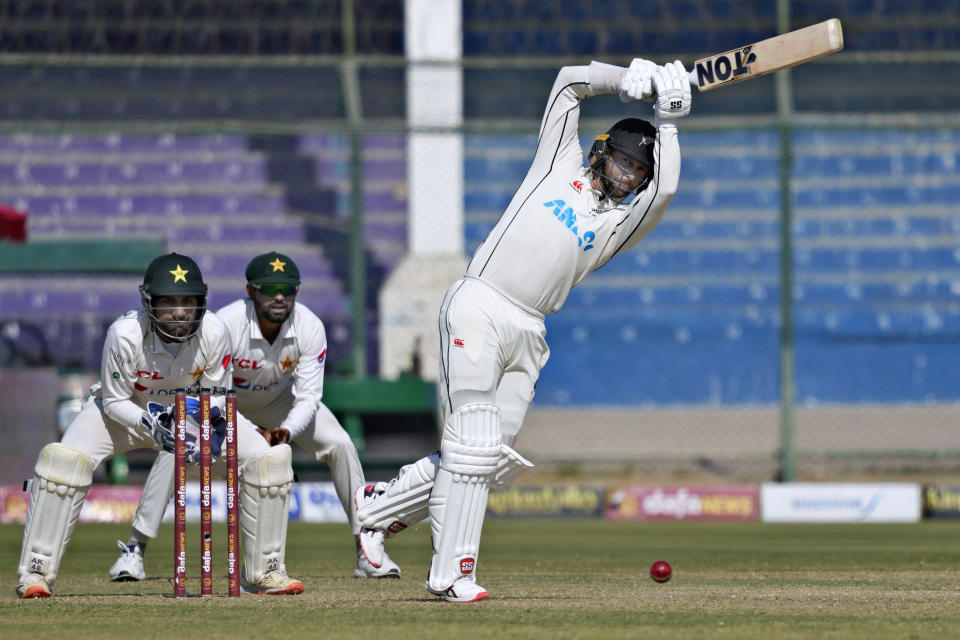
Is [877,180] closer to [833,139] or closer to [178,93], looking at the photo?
[833,139]

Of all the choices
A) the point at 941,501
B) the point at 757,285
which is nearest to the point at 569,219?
the point at 941,501

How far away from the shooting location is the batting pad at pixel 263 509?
5668mm

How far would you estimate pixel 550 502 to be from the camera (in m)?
11.5

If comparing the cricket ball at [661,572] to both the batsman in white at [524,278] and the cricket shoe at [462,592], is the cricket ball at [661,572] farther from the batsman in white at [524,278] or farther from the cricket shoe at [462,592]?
the cricket shoe at [462,592]

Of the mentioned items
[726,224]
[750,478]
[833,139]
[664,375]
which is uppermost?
[833,139]

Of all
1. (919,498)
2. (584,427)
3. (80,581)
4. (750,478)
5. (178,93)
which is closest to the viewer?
(80,581)

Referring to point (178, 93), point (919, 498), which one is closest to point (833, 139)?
point (919, 498)

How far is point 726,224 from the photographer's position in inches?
583

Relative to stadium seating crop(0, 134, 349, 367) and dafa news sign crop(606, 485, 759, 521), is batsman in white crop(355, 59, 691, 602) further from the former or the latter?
stadium seating crop(0, 134, 349, 367)

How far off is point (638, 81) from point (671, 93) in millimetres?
128

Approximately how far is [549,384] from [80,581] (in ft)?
28.4

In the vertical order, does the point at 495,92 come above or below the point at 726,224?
above

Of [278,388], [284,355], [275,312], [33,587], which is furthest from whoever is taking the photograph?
[278,388]

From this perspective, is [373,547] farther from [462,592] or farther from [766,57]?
[766,57]
